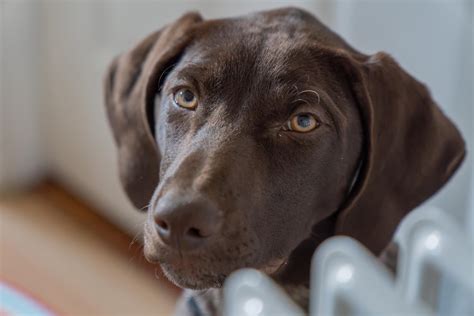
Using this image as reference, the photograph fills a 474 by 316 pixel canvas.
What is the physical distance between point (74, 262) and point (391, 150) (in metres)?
1.52

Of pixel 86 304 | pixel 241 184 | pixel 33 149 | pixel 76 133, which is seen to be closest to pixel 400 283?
pixel 241 184

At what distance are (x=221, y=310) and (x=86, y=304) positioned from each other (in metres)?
1.01

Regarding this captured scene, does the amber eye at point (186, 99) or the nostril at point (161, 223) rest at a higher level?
the amber eye at point (186, 99)

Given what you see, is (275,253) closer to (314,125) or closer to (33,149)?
(314,125)

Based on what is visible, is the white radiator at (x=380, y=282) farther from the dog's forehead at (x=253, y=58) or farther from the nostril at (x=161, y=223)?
the dog's forehead at (x=253, y=58)

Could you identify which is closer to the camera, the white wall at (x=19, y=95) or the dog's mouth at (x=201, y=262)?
the dog's mouth at (x=201, y=262)

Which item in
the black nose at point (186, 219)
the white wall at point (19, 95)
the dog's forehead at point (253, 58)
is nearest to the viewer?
the black nose at point (186, 219)

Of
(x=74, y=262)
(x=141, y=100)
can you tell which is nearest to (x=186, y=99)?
(x=141, y=100)

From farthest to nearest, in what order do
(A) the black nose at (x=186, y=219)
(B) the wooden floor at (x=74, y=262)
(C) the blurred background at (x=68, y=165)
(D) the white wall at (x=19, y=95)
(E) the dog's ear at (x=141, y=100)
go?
(D) the white wall at (x=19, y=95) < (B) the wooden floor at (x=74, y=262) < (C) the blurred background at (x=68, y=165) < (E) the dog's ear at (x=141, y=100) < (A) the black nose at (x=186, y=219)

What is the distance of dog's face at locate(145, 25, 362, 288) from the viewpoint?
0.97 meters

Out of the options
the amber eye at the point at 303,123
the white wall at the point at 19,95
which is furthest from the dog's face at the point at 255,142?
the white wall at the point at 19,95

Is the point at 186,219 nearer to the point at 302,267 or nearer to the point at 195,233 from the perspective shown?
the point at 195,233

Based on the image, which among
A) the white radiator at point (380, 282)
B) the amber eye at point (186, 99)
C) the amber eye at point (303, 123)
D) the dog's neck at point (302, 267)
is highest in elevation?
the amber eye at point (303, 123)

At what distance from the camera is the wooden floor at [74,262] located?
2.24 metres
